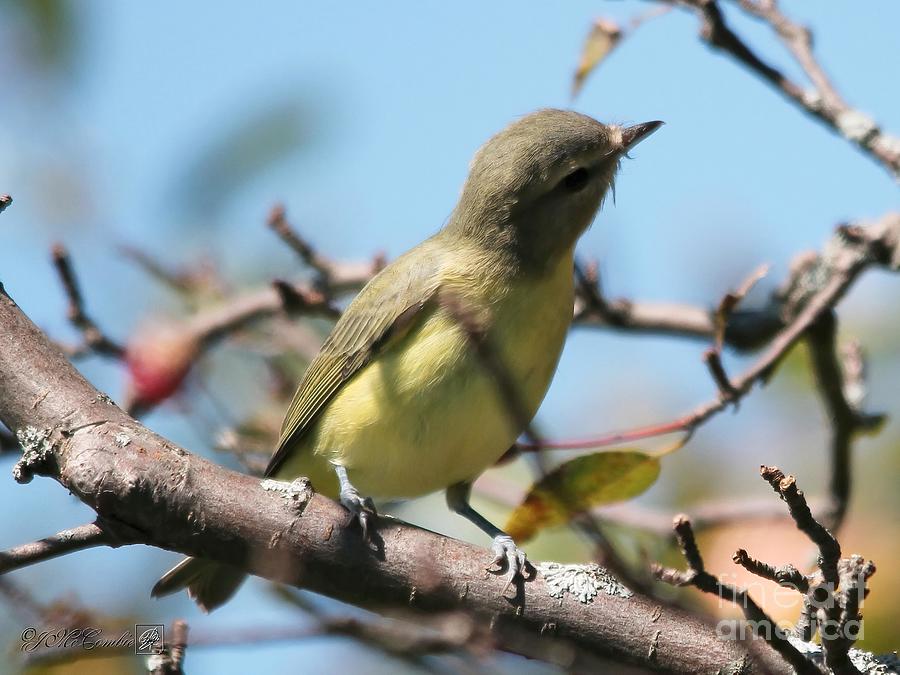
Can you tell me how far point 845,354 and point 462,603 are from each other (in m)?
2.24

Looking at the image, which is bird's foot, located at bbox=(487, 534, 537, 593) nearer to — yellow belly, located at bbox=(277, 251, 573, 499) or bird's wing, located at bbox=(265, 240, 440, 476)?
yellow belly, located at bbox=(277, 251, 573, 499)

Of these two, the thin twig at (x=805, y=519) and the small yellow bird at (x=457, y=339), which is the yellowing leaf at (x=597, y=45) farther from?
the thin twig at (x=805, y=519)

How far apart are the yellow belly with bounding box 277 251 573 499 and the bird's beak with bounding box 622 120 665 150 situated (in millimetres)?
581

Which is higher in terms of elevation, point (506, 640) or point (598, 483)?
point (598, 483)

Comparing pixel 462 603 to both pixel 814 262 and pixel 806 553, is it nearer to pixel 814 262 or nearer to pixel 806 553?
pixel 806 553

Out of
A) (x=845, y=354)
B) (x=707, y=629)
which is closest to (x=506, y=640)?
(x=707, y=629)

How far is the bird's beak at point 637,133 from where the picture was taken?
4.49 metres

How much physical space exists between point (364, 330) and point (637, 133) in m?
1.38

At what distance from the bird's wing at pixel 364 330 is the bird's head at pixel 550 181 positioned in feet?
1.05

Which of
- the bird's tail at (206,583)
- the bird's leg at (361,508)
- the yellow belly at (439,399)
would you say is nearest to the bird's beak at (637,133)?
the yellow belly at (439,399)

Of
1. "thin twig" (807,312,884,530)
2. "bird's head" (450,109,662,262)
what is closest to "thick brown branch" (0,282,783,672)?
"thin twig" (807,312,884,530)

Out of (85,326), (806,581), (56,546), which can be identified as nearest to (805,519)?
(806,581)

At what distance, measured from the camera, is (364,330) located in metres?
4.40

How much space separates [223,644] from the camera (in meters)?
1.68
